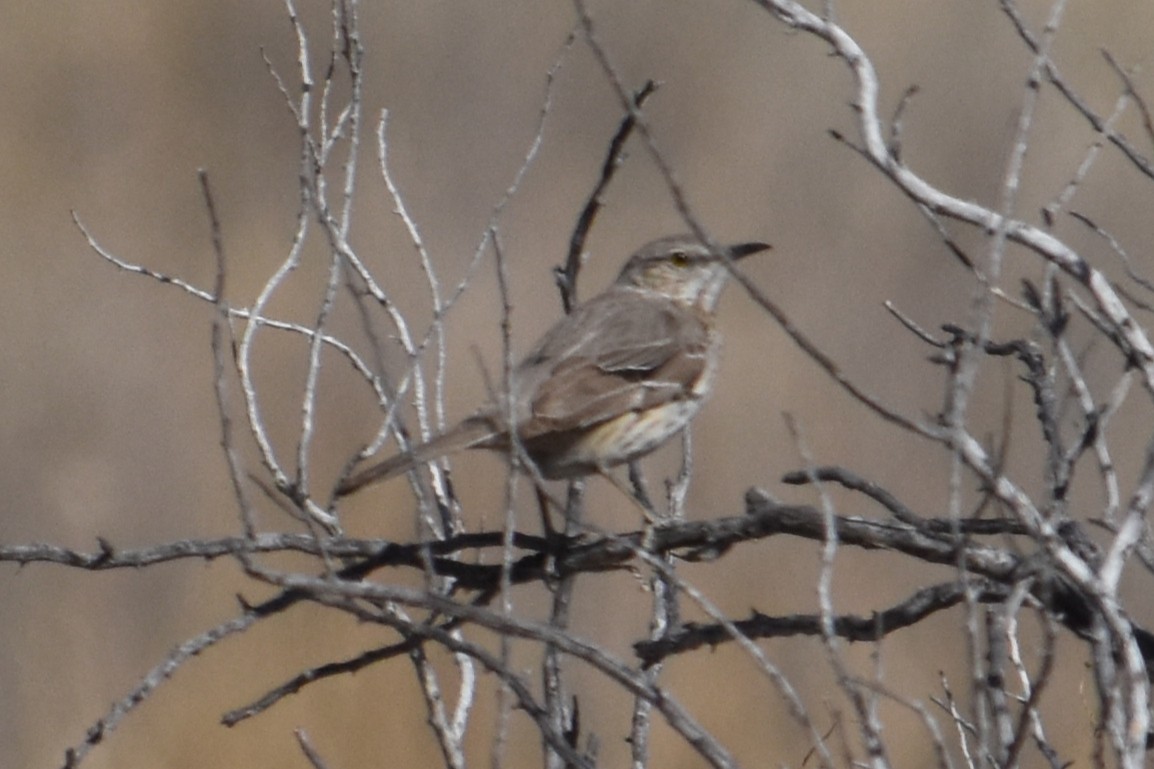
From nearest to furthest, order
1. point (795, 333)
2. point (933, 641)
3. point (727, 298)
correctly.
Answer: point (795, 333), point (933, 641), point (727, 298)

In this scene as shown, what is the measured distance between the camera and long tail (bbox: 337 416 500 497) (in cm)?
487

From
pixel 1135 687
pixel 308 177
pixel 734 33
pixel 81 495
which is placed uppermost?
pixel 734 33

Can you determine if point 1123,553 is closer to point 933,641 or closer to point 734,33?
point 933,641

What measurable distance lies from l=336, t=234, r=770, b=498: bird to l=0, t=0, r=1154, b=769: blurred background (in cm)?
384

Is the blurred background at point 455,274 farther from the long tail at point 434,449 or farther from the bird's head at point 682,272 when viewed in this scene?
the long tail at point 434,449

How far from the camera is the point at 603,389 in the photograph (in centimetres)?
597

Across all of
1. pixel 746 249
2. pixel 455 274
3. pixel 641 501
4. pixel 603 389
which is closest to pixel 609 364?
pixel 603 389

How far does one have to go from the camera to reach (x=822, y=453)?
11164 millimetres

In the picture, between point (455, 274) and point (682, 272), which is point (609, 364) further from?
point (455, 274)

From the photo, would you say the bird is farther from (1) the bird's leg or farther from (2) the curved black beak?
(1) the bird's leg

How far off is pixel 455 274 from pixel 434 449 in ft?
23.0

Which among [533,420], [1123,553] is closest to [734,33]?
[533,420]

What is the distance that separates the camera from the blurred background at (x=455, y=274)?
10.6m

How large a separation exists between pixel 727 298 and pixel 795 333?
29.0ft
